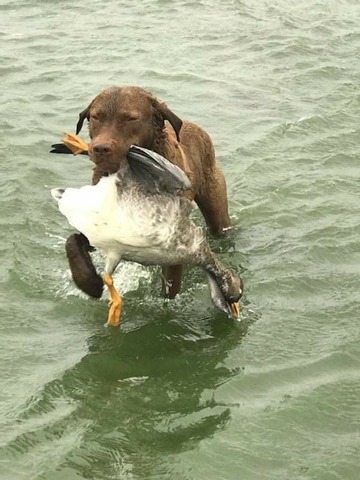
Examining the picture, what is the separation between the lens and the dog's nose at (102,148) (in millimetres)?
5223

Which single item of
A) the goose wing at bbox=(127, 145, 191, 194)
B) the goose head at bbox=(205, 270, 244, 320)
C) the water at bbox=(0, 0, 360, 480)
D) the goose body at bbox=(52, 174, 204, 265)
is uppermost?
the goose wing at bbox=(127, 145, 191, 194)

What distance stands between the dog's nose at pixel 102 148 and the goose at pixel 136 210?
133 mm

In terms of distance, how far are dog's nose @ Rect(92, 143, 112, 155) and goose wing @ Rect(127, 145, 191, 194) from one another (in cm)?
14

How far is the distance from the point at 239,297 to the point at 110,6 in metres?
10.3

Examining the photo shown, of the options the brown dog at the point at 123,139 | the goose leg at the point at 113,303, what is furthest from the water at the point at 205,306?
the brown dog at the point at 123,139

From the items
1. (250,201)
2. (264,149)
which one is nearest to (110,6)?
(264,149)

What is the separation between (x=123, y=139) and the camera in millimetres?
5465

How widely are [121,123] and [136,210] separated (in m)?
0.61

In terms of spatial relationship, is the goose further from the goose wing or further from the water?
the water

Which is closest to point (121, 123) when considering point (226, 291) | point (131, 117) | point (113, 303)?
point (131, 117)

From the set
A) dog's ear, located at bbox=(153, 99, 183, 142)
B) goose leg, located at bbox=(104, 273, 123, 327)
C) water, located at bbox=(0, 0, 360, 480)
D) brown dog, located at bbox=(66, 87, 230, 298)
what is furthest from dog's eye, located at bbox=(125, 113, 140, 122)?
water, located at bbox=(0, 0, 360, 480)

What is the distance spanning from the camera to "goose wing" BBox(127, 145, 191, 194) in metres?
5.26

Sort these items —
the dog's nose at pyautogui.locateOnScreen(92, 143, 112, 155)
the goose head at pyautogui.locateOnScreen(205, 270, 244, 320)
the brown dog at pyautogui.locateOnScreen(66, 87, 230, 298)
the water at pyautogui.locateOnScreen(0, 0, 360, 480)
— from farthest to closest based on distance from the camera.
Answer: the goose head at pyautogui.locateOnScreen(205, 270, 244, 320) < the brown dog at pyautogui.locateOnScreen(66, 87, 230, 298) < the dog's nose at pyautogui.locateOnScreen(92, 143, 112, 155) < the water at pyautogui.locateOnScreen(0, 0, 360, 480)

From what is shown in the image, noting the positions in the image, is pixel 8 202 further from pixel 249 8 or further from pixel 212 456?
pixel 249 8
